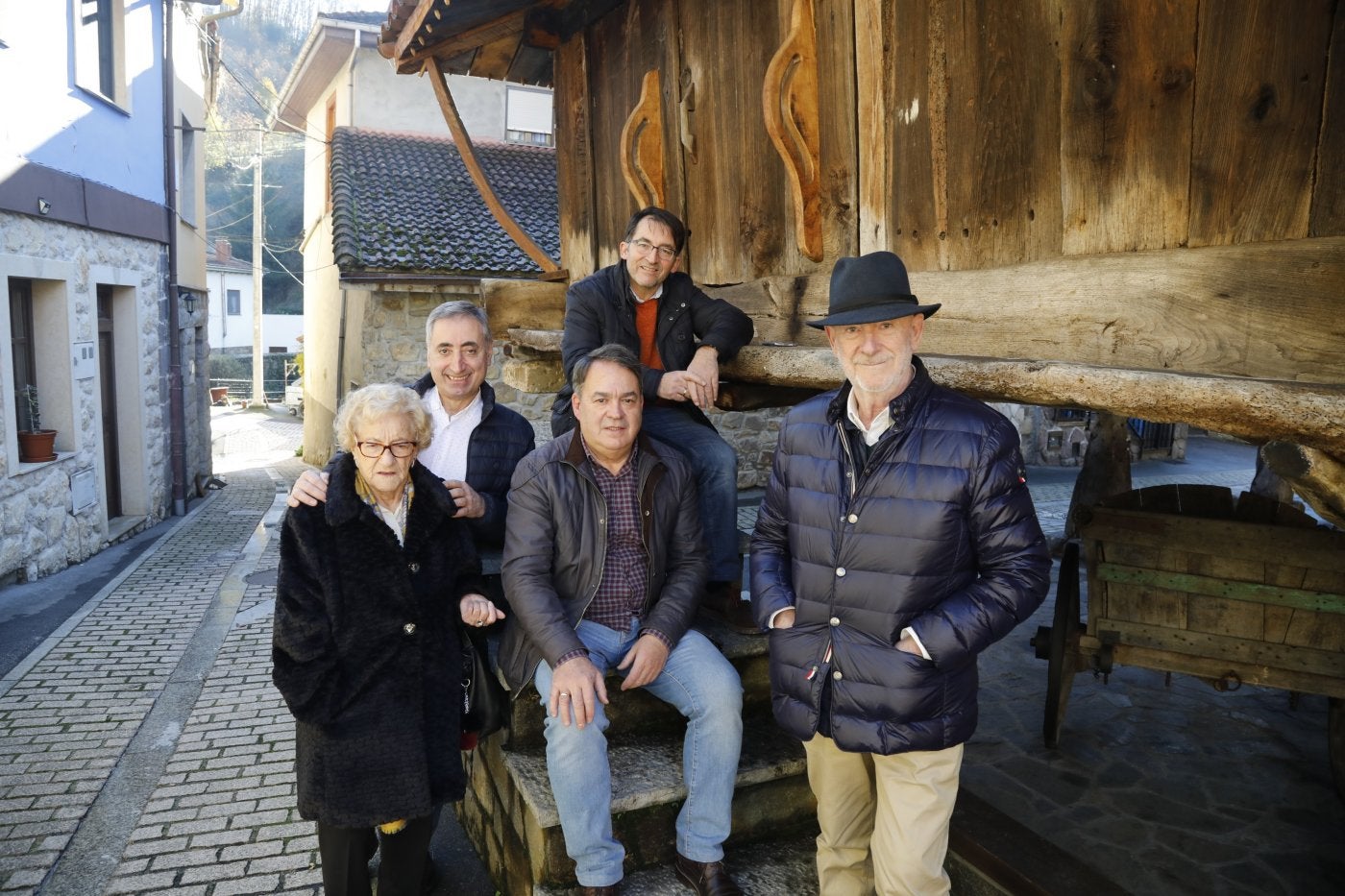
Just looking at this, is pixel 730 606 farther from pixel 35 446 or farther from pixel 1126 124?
pixel 35 446

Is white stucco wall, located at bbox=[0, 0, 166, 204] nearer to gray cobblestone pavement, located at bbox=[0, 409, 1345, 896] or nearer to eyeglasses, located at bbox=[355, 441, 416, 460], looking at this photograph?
gray cobblestone pavement, located at bbox=[0, 409, 1345, 896]

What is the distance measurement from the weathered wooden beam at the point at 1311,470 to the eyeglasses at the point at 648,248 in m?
2.21

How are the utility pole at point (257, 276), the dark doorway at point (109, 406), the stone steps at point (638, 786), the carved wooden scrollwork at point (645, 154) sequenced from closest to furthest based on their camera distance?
the stone steps at point (638, 786), the carved wooden scrollwork at point (645, 154), the dark doorway at point (109, 406), the utility pole at point (257, 276)

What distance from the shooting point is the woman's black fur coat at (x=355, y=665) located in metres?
2.75

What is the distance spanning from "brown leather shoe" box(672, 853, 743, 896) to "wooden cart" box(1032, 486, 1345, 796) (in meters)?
2.31

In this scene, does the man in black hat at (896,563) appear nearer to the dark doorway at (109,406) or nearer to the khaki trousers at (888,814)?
the khaki trousers at (888,814)

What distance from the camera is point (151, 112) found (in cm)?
1109

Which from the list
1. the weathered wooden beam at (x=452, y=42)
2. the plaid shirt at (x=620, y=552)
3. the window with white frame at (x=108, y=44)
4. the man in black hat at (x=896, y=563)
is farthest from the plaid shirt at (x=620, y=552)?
the window with white frame at (x=108, y=44)

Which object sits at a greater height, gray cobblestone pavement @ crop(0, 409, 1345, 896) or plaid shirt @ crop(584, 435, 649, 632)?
plaid shirt @ crop(584, 435, 649, 632)

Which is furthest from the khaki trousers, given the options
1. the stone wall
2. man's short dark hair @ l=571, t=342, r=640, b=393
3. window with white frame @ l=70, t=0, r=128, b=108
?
window with white frame @ l=70, t=0, r=128, b=108

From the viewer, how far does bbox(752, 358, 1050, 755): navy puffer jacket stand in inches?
93.7

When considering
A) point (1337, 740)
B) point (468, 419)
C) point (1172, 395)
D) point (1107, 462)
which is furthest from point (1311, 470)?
point (1107, 462)

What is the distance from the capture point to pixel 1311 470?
1884 millimetres

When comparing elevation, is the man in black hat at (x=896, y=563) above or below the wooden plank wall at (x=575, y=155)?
below
